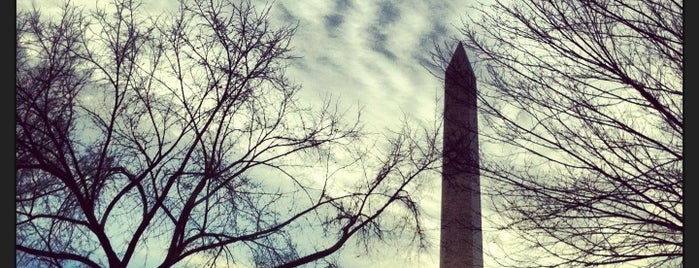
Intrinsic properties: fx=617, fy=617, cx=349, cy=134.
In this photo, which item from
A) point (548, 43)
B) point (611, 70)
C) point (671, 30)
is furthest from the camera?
Answer: point (548, 43)

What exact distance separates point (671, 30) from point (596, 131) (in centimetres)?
109

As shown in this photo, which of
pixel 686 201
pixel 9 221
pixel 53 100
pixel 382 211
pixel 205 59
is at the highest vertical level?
pixel 205 59

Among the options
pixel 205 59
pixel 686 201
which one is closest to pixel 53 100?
pixel 205 59

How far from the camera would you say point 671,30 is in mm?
5129

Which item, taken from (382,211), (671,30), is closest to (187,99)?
(382,211)

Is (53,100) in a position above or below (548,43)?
below

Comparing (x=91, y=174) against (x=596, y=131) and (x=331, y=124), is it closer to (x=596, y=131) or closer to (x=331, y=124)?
(x=331, y=124)

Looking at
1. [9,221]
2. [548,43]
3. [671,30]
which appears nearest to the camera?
[9,221]

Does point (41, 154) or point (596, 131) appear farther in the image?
point (41, 154)

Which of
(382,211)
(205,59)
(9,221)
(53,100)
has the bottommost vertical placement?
(9,221)

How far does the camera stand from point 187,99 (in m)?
7.45

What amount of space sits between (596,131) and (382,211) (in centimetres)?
283

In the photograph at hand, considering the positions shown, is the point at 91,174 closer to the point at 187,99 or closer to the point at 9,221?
the point at 187,99

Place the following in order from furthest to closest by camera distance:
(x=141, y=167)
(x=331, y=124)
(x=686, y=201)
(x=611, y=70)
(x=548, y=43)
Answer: (x=331, y=124), (x=141, y=167), (x=548, y=43), (x=611, y=70), (x=686, y=201)
